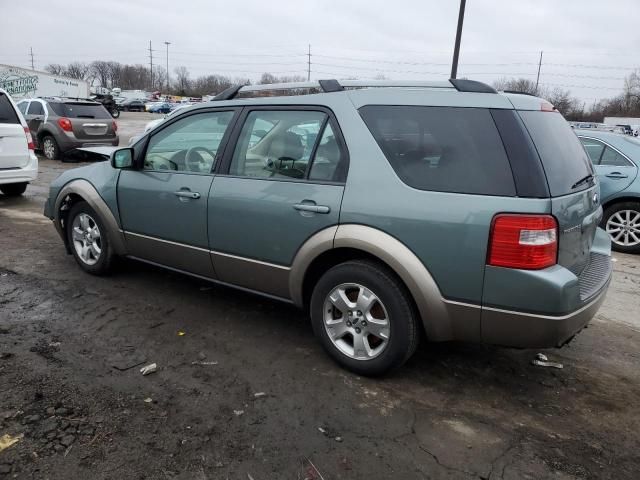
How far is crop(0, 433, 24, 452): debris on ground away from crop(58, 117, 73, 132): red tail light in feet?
40.6

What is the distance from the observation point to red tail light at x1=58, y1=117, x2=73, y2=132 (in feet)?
43.1

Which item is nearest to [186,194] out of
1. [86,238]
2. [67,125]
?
[86,238]

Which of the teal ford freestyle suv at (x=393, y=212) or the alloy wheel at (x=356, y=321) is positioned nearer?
the teal ford freestyle suv at (x=393, y=212)

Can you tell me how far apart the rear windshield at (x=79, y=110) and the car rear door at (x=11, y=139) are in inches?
233

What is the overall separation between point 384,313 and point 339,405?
1.94ft

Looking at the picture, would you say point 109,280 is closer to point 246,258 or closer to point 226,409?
point 246,258

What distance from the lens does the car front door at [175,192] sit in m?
3.80

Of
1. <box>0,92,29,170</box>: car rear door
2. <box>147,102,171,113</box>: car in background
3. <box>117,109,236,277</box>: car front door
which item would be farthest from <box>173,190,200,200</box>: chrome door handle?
<box>147,102,171,113</box>: car in background

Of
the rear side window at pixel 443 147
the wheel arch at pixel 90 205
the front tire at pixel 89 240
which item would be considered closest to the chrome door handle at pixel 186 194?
the wheel arch at pixel 90 205

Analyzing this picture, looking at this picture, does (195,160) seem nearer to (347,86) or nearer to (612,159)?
(347,86)

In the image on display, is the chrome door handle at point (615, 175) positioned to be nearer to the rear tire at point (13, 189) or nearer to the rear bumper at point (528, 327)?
the rear bumper at point (528, 327)

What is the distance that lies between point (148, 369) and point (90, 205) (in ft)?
6.73

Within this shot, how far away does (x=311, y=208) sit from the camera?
3158 mm

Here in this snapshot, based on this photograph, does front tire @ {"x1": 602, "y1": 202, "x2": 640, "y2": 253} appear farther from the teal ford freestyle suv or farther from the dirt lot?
the teal ford freestyle suv
